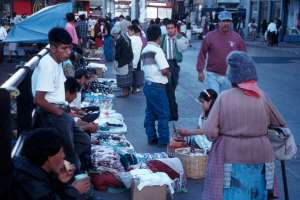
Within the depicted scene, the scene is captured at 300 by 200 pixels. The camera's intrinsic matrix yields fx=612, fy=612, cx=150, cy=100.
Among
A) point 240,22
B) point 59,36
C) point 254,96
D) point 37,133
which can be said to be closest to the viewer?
point 37,133

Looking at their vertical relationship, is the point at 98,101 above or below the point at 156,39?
below

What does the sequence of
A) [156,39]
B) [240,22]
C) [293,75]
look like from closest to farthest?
[156,39], [293,75], [240,22]

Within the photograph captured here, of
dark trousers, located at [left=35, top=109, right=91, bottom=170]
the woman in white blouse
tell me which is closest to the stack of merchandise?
dark trousers, located at [left=35, top=109, right=91, bottom=170]

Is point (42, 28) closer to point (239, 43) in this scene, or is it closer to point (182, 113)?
point (182, 113)

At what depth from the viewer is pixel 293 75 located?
20.0m

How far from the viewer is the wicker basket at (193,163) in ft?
23.6

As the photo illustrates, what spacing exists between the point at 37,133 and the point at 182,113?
8.32m

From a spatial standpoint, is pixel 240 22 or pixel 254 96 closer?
pixel 254 96

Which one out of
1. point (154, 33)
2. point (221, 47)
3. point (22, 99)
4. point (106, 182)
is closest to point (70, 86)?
point (106, 182)

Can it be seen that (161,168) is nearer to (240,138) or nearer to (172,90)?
(240,138)

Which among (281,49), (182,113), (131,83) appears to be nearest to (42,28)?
(131,83)

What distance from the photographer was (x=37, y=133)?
3662 mm

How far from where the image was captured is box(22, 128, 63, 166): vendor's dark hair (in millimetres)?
3639

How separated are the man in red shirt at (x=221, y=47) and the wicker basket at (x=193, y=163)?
1792 millimetres
